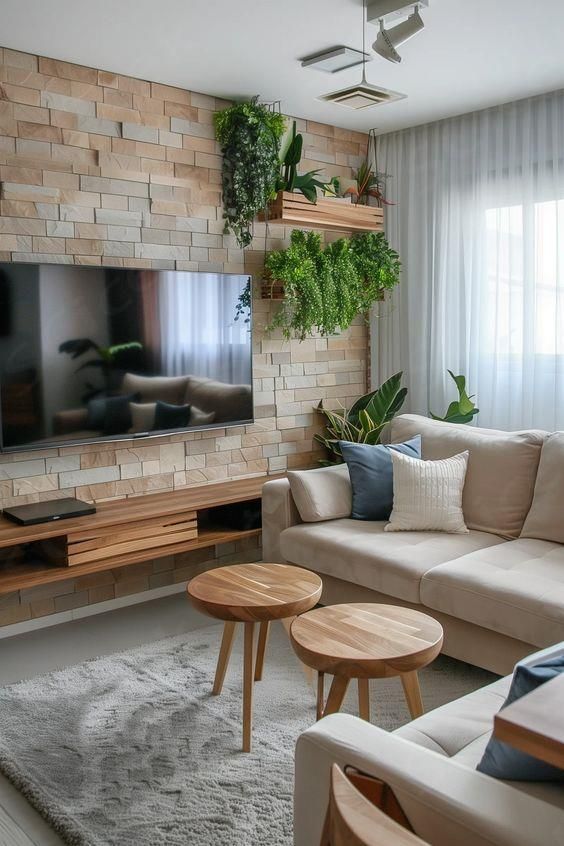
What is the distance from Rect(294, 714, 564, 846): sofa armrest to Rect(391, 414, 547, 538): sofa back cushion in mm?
2107

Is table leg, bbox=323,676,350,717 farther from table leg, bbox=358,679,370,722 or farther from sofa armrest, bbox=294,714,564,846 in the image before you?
sofa armrest, bbox=294,714,564,846

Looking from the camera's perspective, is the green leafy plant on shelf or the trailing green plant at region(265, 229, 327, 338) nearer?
the trailing green plant at region(265, 229, 327, 338)

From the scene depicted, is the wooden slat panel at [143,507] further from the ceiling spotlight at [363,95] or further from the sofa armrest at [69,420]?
the ceiling spotlight at [363,95]

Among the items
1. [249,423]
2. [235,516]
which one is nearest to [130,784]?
[235,516]

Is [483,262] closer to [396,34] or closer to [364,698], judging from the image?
[396,34]

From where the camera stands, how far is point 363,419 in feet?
14.8

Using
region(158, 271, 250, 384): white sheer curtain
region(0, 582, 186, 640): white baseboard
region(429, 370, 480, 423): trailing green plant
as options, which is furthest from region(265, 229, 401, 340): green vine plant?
region(0, 582, 186, 640): white baseboard

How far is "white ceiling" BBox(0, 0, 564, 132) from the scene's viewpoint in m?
3.00

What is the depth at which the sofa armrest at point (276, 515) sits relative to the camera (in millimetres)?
3770

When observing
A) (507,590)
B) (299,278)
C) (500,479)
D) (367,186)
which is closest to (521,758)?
(507,590)

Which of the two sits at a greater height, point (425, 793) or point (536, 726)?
point (536, 726)

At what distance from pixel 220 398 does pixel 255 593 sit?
1660 millimetres

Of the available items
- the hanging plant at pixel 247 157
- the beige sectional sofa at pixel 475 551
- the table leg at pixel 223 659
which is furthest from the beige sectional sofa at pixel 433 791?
the hanging plant at pixel 247 157

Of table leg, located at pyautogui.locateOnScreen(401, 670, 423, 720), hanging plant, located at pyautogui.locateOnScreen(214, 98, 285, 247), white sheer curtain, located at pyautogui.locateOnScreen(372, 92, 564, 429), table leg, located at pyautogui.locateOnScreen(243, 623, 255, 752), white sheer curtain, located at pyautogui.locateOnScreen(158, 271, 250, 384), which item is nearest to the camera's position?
table leg, located at pyautogui.locateOnScreen(401, 670, 423, 720)
